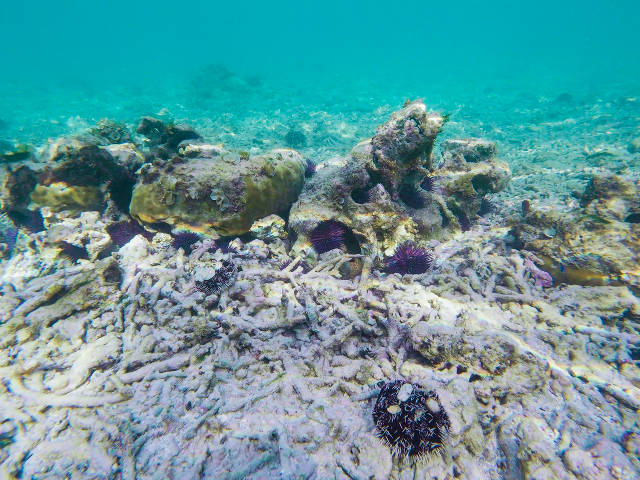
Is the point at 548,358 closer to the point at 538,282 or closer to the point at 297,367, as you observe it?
the point at 538,282

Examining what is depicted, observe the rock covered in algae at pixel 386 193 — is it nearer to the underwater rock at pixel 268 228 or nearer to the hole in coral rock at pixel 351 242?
the hole in coral rock at pixel 351 242

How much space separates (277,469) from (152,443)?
1223mm

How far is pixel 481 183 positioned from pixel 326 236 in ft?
16.3

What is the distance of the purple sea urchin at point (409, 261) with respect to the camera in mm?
4965

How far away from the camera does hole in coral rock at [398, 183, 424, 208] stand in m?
6.32

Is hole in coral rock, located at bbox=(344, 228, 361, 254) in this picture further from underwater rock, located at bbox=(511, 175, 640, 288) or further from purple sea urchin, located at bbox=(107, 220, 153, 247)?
purple sea urchin, located at bbox=(107, 220, 153, 247)

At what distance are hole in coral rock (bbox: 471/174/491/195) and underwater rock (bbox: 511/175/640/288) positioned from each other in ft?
6.06

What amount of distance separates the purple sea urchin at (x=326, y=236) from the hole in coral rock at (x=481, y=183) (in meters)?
4.39

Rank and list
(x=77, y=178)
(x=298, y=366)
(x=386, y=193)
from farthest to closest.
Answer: (x=77, y=178), (x=386, y=193), (x=298, y=366)

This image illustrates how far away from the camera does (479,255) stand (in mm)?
5363

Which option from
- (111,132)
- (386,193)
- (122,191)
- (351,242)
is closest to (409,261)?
(351,242)

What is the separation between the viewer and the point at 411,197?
6.39 metres

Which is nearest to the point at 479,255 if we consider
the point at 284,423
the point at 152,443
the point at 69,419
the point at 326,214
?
the point at 326,214

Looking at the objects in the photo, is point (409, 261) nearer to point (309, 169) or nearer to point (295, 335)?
point (295, 335)
